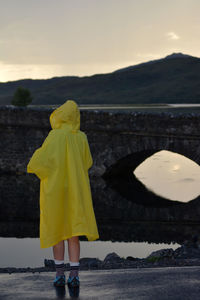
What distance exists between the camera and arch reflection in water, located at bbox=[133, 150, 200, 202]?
15209mm

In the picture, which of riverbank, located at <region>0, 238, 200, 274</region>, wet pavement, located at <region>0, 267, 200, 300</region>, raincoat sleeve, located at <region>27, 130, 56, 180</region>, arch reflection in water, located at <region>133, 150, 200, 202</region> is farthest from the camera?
arch reflection in water, located at <region>133, 150, 200, 202</region>

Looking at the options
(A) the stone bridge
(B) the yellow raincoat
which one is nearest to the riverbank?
(B) the yellow raincoat

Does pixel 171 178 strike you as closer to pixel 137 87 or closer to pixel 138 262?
pixel 138 262

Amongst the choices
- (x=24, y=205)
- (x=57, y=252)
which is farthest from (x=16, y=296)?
(x=24, y=205)

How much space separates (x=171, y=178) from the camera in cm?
1820

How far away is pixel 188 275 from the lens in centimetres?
511

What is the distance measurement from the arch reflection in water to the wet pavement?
9.15m

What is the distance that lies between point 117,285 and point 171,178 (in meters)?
13.6

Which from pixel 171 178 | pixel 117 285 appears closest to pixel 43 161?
pixel 117 285

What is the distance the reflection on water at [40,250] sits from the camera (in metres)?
8.62

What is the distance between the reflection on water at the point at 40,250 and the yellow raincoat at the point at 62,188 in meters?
3.69

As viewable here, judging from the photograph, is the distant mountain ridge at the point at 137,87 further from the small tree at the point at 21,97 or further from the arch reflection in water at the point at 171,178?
the arch reflection in water at the point at 171,178

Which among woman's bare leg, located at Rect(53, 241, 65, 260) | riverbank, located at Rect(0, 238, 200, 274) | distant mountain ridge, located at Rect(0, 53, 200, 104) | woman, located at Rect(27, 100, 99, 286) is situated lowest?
riverbank, located at Rect(0, 238, 200, 274)

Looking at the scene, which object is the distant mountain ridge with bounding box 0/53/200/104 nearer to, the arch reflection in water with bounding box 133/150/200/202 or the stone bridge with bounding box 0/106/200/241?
the arch reflection in water with bounding box 133/150/200/202
